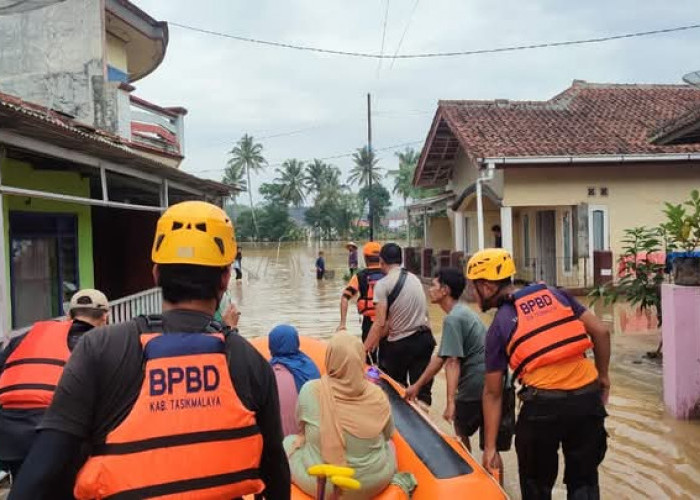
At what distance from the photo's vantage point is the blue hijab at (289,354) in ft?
13.3

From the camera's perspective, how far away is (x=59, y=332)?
3029 millimetres

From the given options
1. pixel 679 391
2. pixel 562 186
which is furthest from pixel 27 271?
pixel 562 186

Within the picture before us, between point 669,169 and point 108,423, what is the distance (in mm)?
17002

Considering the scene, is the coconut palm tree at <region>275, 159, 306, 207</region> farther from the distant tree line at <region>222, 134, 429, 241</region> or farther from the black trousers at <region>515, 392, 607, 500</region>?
the black trousers at <region>515, 392, 607, 500</region>

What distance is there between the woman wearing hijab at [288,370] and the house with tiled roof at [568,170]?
11336 millimetres

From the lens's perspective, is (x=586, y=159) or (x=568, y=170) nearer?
(x=586, y=159)

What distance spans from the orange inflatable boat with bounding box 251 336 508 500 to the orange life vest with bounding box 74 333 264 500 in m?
1.75

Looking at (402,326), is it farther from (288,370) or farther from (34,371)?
(34,371)

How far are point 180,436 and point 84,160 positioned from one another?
5584mm

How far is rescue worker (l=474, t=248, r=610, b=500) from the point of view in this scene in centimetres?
311

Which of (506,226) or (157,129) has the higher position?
(157,129)

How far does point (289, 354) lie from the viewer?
13.6 ft

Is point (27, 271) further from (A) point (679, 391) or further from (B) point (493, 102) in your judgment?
(B) point (493, 102)

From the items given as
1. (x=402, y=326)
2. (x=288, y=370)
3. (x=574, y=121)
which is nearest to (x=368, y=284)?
(x=402, y=326)
